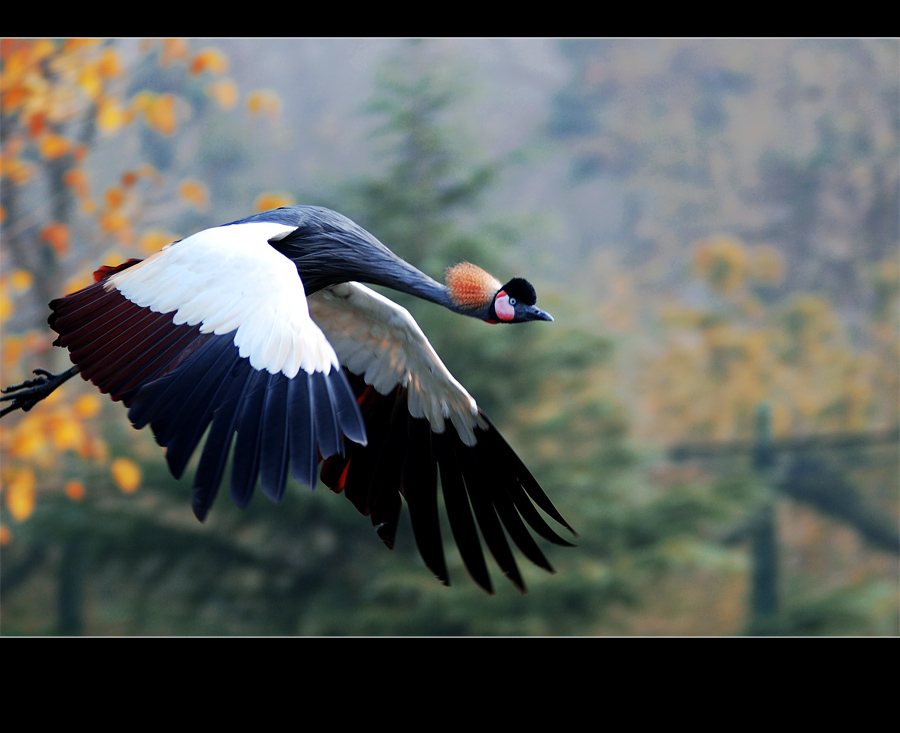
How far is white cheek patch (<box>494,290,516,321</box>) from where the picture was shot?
2.57 m

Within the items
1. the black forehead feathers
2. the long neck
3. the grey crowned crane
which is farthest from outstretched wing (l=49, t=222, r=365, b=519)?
the black forehead feathers

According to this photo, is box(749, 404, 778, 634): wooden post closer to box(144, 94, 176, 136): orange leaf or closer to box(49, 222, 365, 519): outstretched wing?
box(144, 94, 176, 136): orange leaf

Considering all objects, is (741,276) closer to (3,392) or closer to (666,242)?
(666,242)

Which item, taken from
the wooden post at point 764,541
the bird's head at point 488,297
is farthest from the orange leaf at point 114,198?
the wooden post at point 764,541

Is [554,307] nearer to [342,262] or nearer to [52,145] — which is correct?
[52,145]

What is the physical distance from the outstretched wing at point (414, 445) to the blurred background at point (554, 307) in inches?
69.9

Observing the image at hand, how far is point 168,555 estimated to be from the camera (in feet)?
20.7

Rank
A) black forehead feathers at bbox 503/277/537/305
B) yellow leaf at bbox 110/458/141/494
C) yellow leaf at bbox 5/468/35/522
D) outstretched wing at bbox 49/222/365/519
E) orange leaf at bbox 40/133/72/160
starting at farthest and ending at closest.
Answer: yellow leaf at bbox 110/458/141/494, yellow leaf at bbox 5/468/35/522, orange leaf at bbox 40/133/72/160, black forehead feathers at bbox 503/277/537/305, outstretched wing at bbox 49/222/365/519

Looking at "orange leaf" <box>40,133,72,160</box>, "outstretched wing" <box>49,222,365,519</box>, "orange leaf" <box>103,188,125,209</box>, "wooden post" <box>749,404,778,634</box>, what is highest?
"orange leaf" <box>40,133,72,160</box>

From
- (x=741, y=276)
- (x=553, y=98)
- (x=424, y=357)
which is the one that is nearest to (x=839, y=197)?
(x=741, y=276)

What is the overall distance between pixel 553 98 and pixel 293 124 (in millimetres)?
A: 2384

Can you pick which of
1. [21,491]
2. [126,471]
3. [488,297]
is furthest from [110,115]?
[488,297]

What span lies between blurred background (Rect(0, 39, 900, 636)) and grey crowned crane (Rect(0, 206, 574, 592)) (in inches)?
74.3

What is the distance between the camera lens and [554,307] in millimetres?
6207
